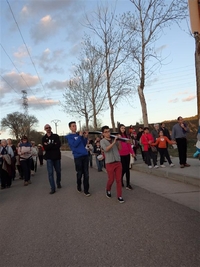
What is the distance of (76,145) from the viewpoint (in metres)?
8.30

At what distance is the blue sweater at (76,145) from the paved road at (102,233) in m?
1.26

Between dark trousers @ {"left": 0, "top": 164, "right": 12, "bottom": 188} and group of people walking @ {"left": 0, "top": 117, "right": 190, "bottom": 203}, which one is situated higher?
group of people walking @ {"left": 0, "top": 117, "right": 190, "bottom": 203}

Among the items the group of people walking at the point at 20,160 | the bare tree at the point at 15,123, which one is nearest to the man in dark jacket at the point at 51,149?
the group of people walking at the point at 20,160

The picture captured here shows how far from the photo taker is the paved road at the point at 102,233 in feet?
12.8

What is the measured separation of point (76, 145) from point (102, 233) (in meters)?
3.69

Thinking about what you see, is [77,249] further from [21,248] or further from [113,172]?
[113,172]

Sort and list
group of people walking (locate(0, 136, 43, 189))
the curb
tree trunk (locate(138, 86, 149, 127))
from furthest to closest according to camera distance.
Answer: tree trunk (locate(138, 86, 149, 127)), group of people walking (locate(0, 136, 43, 189)), the curb

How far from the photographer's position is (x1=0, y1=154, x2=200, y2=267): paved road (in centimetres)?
390

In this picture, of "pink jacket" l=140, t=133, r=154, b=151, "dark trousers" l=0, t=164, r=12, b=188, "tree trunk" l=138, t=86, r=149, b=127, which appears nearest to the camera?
"pink jacket" l=140, t=133, r=154, b=151

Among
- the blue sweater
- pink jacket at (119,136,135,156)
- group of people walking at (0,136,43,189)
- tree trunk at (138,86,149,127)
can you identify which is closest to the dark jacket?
the blue sweater

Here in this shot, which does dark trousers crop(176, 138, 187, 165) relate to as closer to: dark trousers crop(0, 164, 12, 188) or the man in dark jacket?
the man in dark jacket

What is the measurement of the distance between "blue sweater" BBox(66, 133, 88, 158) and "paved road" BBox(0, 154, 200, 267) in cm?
126

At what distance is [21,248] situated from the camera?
4641 millimetres

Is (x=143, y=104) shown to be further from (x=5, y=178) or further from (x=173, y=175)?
(x=5, y=178)
